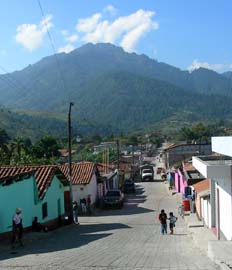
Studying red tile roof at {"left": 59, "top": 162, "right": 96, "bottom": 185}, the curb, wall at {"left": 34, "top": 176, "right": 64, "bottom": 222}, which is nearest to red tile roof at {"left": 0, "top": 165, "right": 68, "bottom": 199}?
wall at {"left": 34, "top": 176, "right": 64, "bottom": 222}

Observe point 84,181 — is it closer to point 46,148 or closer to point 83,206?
point 83,206

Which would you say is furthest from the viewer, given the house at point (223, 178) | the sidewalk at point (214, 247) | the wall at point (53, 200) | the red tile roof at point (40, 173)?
the wall at point (53, 200)

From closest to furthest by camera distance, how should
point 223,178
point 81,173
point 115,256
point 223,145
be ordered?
point 115,256, point 223,145, point 223,178, point 81,173

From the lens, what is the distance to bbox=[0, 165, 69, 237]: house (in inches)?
766

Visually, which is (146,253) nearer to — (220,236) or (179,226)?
(220,236)

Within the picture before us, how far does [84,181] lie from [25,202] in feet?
63.9

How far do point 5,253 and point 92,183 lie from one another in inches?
1129

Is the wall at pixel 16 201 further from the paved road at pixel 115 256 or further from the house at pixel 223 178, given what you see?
the house at pixel 223 178

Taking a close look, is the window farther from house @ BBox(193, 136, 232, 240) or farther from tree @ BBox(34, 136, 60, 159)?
tree @ BBox(34, 136, 60, 159)

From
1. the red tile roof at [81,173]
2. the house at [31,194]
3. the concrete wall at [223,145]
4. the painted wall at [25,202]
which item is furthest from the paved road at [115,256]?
the red tile roof at [81,173]

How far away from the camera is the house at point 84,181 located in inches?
1624

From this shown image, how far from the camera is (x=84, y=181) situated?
41500 mm

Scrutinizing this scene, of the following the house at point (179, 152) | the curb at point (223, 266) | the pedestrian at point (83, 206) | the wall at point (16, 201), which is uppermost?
the house at point (179, 152)

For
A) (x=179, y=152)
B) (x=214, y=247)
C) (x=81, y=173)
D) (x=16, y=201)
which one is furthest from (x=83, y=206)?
(x=179, y=152)
